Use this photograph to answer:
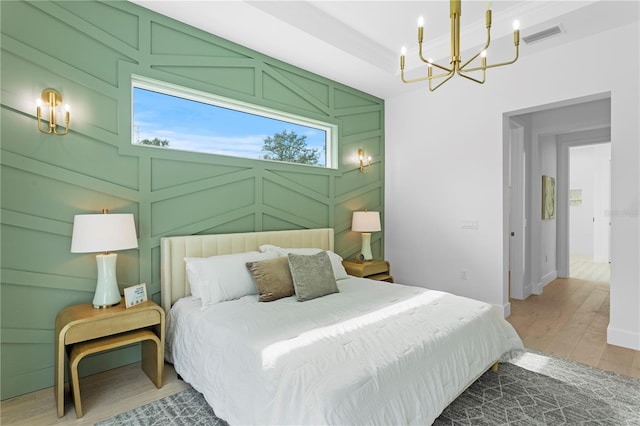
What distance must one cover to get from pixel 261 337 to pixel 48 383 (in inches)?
69.5

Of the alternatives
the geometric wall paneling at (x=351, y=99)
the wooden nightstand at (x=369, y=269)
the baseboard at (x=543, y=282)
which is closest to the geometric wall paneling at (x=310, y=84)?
the geometric wall paneling at (x=351, y=99)

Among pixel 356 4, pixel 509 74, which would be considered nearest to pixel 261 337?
pixel 356 4

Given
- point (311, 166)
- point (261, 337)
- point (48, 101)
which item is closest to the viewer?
point (261, 337)

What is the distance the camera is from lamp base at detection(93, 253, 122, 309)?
7.68 ft

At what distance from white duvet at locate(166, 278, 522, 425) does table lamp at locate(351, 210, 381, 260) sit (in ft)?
5.19

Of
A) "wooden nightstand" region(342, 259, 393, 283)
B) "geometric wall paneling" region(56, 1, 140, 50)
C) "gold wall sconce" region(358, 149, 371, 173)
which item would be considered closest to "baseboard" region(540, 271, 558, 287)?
"wooden nightstand" region(342, 259, 393, 283)

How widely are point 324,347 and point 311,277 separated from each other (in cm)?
103

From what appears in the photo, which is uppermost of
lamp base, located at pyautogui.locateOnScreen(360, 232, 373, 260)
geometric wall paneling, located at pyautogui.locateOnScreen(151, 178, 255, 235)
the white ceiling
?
the white ceiling

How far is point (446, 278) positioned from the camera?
438 centimetres

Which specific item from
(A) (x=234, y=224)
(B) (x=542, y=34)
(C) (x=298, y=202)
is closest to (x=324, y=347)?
(A) (x=234, y=224)

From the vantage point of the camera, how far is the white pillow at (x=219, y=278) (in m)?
2.56

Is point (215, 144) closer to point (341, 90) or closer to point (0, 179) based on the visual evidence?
point (0, 179)

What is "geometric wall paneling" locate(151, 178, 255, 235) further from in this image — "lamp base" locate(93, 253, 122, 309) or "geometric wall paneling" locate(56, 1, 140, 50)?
"geometric wall paneling" locate(56, 1, 140, 50)

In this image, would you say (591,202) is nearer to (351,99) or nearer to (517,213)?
(517,213)
